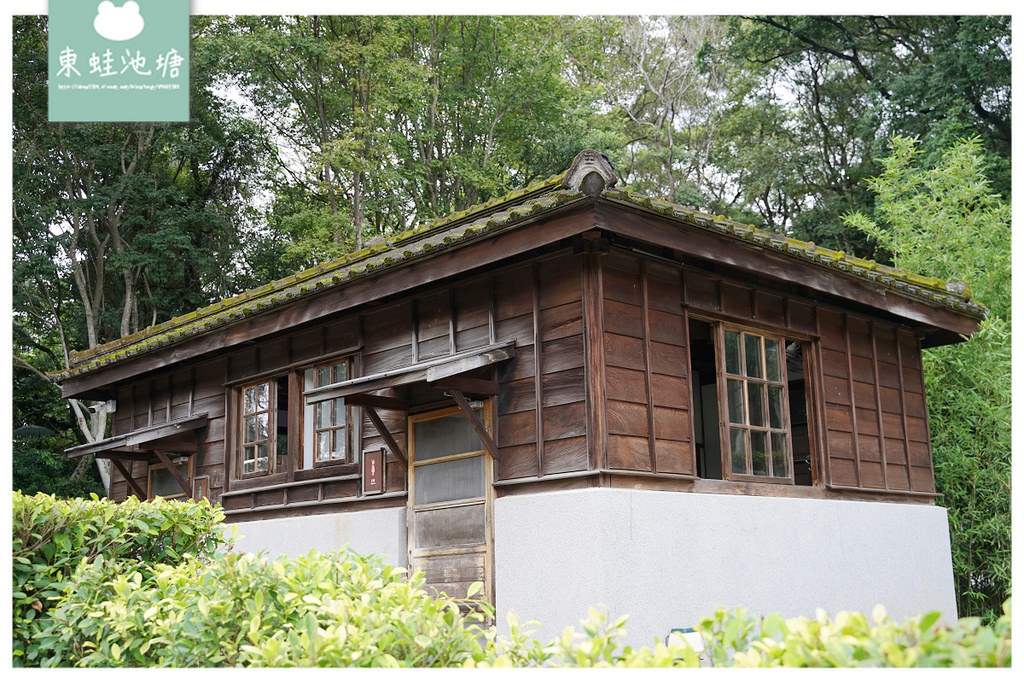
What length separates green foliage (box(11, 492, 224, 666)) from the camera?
4.23 meters

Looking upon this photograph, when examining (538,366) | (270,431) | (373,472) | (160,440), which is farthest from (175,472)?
(538,366)

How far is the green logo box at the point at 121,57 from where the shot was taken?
3477 mm

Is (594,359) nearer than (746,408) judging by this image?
Yes

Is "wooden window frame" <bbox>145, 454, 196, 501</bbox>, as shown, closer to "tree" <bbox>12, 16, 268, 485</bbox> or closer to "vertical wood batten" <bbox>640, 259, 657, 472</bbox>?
"vertical wood batten" <bbox>640, 259, 657, 472</bbox>

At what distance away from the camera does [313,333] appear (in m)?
8.48

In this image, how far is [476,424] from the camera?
640 cm

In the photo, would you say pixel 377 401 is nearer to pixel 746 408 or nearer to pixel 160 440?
pixel 746 408

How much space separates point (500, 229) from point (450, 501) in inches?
85.7

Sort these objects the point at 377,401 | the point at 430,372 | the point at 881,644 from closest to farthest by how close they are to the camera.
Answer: the point at 881,644, the point at 430,372, the point at 377,401

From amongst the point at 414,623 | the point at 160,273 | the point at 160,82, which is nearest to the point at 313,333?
the point at 160,82

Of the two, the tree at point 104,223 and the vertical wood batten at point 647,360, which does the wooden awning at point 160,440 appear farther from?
the tree at point 104,223

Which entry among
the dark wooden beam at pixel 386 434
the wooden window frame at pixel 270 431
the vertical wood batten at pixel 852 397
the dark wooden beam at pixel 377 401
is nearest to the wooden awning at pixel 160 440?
the wooden window frame at pixel 270 431

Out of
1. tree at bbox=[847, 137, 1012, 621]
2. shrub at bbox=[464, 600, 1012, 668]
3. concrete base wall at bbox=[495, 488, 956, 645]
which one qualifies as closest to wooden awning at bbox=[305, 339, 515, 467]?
concrete base wall at bbox=[495, 488, 956, 645]

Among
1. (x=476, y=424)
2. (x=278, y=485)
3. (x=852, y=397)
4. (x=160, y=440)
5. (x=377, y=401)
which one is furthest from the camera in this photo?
(x=160, y=440)
